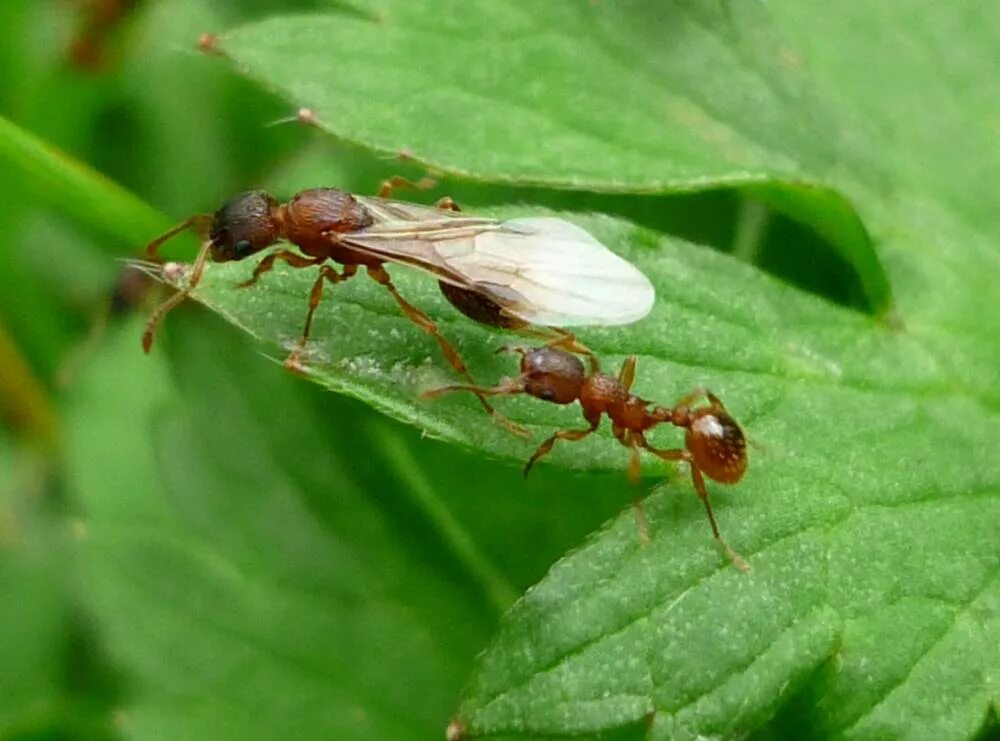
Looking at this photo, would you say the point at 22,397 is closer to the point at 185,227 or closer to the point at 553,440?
the point at 185,227

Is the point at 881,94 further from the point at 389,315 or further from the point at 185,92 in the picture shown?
the point at 185,92

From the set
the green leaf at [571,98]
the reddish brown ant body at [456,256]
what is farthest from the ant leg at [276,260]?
the green leaf at [571,98]

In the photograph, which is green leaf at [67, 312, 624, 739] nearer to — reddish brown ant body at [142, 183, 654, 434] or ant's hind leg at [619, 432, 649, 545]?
reddish brown ant body at [142, 183, 654, 434]

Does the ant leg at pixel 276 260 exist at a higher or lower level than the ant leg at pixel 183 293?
higher

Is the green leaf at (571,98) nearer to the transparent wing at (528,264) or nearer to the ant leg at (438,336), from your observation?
the transparent wing at (528,264)

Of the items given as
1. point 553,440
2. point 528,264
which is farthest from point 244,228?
point 553,440
